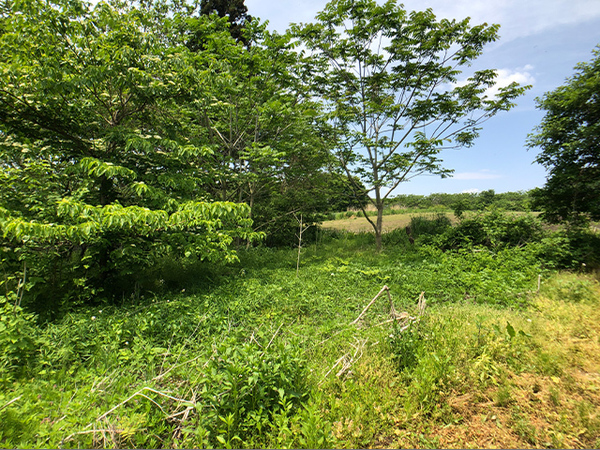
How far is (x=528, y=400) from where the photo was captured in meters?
2.25

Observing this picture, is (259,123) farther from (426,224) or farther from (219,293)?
(426,224)

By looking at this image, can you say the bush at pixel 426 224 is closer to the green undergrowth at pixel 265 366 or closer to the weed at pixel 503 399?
the green undergrowth at pixel 265 366

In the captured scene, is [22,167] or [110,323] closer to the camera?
[110,323]

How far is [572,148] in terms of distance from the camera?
6.82 meters

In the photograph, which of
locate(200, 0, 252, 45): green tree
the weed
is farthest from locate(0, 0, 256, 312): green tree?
locate(200, 0, 252, 45): green tree

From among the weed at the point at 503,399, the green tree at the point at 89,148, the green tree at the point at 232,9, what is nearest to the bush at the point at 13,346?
the green tree at the point at 89,148

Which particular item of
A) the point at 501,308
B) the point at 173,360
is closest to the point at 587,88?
the point at 501,308

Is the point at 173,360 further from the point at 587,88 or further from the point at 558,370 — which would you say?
the point at 587,88

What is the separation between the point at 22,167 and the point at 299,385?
538 centimetres

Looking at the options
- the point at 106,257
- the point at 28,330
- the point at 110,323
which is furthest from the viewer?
the point at 106,257

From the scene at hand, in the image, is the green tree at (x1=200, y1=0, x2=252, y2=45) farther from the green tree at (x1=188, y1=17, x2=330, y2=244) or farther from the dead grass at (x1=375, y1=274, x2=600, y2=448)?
the dead grass at (x1=375, y1=274, x2=600, y2=448)

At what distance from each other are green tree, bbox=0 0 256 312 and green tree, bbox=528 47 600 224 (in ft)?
30.0

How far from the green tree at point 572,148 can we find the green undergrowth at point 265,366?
4.21 meters

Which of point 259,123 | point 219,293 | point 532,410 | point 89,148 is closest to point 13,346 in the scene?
point 219,293
